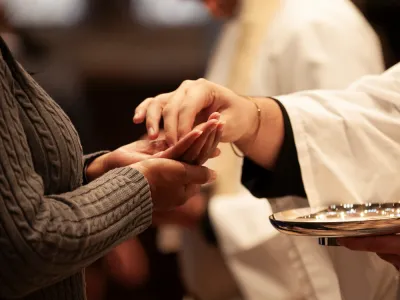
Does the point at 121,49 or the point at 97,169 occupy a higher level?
the point at 97,169

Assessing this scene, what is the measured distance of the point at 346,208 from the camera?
918mm

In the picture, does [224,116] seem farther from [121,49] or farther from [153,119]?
[121,49]

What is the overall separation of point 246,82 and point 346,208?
0.72 meters

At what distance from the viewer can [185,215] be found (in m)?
Answer: 1.65

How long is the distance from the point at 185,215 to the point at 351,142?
28.3 inches

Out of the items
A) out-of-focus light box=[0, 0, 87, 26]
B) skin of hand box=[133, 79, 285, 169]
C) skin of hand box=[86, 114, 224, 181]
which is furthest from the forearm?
out-of-focus light box=[0, 0, 87, 26]

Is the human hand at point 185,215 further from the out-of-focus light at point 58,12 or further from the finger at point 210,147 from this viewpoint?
the out-of-focus light at point 58,12

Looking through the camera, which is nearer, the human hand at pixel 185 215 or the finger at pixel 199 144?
the finger at pixel 199 144

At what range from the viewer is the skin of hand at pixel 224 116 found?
2.96 ft

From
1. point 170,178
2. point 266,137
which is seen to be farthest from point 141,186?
point 266,137

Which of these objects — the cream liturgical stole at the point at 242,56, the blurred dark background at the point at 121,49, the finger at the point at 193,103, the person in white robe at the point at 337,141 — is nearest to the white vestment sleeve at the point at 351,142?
the person in white robe at the point at 337,141

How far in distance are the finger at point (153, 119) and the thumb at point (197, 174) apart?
3.1 inches

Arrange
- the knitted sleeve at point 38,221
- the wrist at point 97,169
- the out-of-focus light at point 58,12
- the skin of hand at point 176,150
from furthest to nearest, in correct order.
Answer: the out-of-focus light at point 58,12
the wrist at point 97,169
the skin of hand at point 176,150
the knitted sleeve at point 38,221

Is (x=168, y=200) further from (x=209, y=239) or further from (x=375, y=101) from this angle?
(x=209, y=239)
